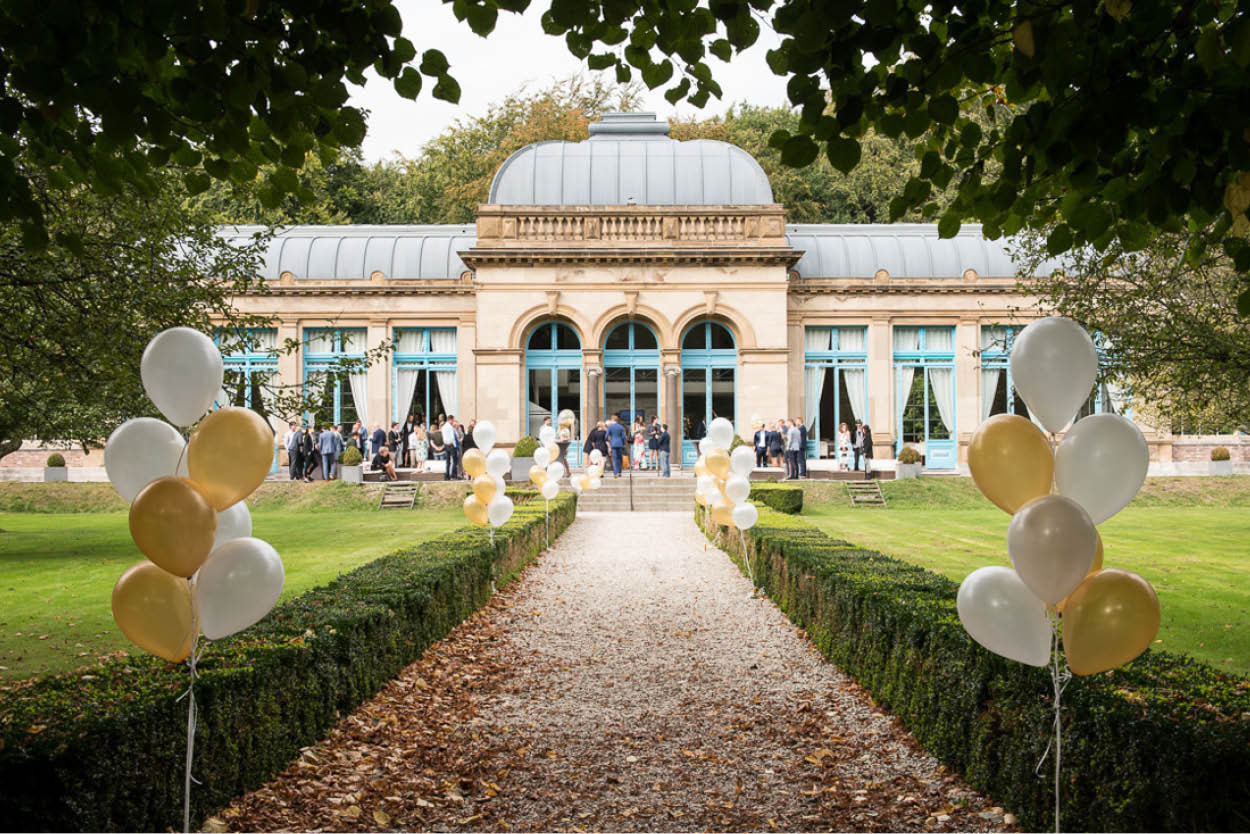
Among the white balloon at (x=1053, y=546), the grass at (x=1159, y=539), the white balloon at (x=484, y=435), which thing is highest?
the white balloon at (x=484, y=435)

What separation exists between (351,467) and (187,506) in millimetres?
20709

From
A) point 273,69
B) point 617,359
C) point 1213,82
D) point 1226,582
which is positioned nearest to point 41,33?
point 273,69

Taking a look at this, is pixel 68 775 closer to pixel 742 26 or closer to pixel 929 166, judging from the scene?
pixel 742 26

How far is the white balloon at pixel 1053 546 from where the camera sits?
3896 mm

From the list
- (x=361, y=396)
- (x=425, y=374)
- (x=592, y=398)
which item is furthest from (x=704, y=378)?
(x=361, y=396)

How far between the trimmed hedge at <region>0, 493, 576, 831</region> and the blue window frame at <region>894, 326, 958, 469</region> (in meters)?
24.4

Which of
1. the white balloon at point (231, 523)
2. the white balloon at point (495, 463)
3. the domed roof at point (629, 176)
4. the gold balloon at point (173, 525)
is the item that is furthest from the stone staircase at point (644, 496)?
the gold balloon at point (173, 525)

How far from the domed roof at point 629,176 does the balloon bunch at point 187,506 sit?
953 inches

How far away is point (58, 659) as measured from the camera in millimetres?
7301

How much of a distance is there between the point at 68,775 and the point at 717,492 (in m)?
9.66

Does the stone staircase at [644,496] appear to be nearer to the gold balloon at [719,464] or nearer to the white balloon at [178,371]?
the gold balloon at [719,464]

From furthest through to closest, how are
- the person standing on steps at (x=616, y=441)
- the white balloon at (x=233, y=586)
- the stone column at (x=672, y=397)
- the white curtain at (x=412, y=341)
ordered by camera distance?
the white curtain at (x=412, y=341)
the stone column at (x=672, y=397)
the person standing on steps at (x=616, y=441)
the white balloon at (x=233, y=586)

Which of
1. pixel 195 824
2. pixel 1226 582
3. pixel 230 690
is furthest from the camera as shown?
pixel 1226 582

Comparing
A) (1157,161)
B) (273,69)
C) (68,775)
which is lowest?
(68,775)
